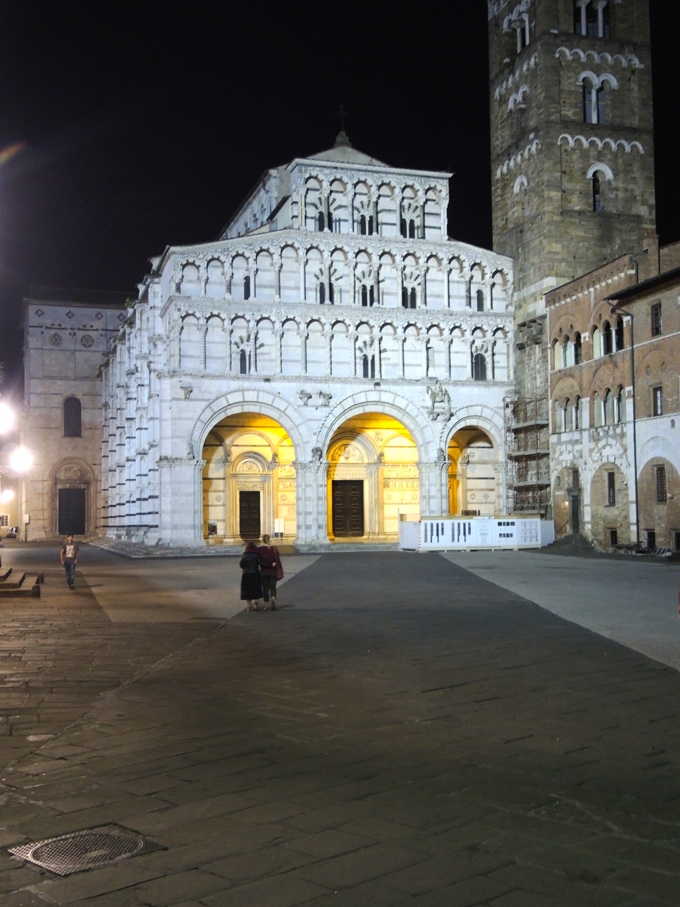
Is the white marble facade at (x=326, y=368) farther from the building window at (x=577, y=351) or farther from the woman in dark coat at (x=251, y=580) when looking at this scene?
the woman in dark coat at (x=251, y=580)

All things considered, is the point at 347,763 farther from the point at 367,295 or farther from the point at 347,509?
the point at 347,509

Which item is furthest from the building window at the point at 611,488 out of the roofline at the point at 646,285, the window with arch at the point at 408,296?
the window with arch at the point at 408,296

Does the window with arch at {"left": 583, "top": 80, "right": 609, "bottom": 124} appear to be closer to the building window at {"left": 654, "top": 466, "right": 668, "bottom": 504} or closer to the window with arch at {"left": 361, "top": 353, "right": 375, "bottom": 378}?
the window with arch at {"left": 361, "top": 353, "right": 375, "bottom": 378}

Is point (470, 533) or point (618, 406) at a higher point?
point (618, 406)

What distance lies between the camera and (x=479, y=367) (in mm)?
45688

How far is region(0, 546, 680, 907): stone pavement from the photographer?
5.05 m

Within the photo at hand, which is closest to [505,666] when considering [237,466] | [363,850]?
[363,850]

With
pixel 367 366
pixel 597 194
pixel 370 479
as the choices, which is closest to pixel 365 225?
pixel 367 366

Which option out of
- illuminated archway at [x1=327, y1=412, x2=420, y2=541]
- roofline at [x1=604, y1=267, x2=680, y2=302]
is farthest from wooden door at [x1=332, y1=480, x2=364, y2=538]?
roofline at [x1=604, y1=267, x2=680, y2=302]

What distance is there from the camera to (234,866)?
5.22 metres

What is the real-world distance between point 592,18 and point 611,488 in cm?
2330

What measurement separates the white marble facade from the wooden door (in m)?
0.05

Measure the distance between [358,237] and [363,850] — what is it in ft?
132

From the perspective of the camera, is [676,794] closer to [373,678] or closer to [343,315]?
[373,678]
